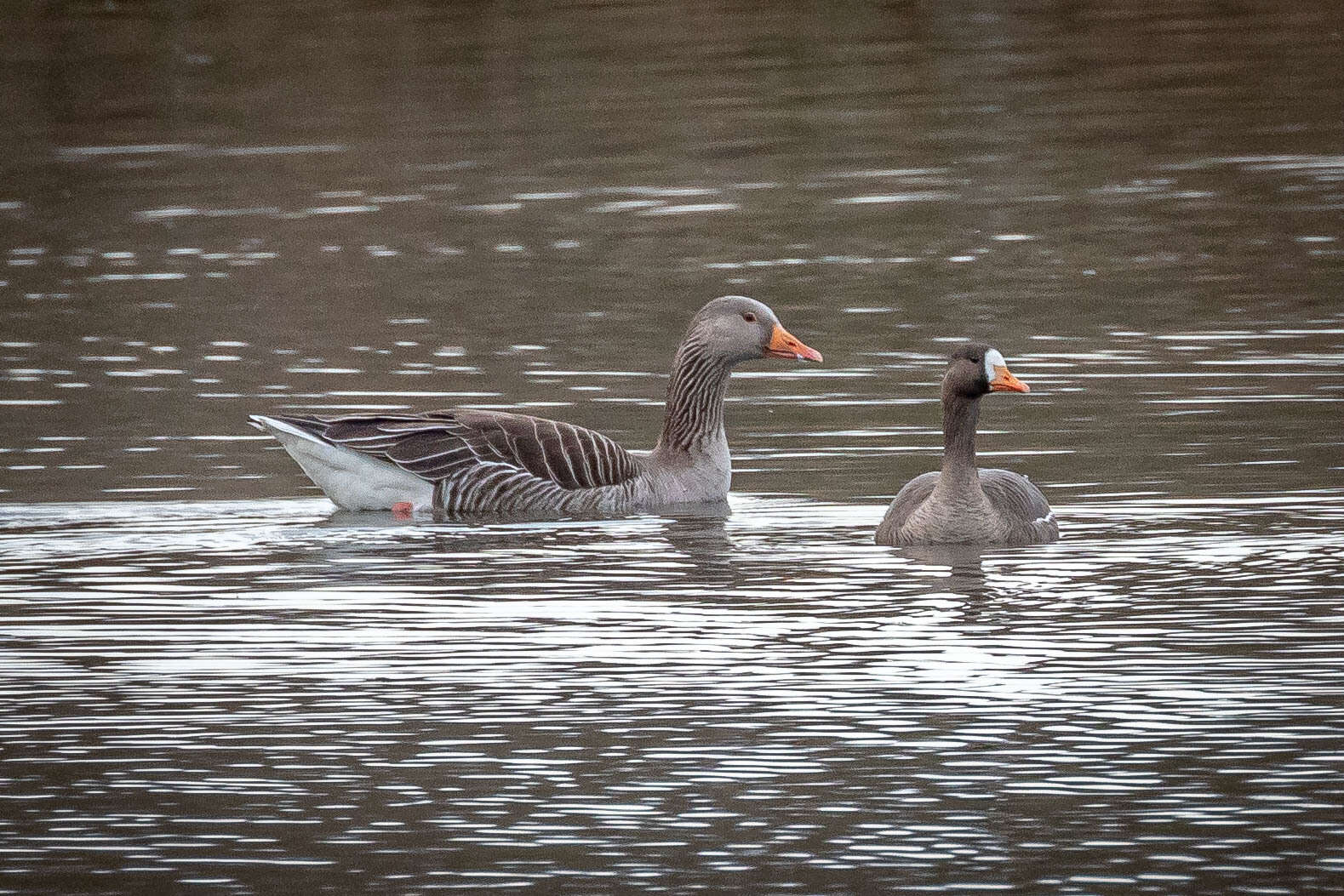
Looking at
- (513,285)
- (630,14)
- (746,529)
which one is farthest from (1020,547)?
(630,14)

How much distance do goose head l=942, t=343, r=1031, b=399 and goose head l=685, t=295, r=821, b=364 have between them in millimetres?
2084

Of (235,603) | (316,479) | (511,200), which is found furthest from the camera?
(511,200)

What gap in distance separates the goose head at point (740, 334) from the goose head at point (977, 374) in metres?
2.08

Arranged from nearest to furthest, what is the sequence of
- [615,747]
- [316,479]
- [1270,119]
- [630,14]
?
[615,747] < [316,479] < [1270,119] < [630,14]

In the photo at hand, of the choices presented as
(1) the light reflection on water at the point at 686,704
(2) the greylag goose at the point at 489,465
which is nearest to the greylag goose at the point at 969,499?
(1) the light reflection on water at the point at 686,704

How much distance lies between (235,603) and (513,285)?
35.8 feet

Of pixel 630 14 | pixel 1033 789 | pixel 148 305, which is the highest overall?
pixel 630 14

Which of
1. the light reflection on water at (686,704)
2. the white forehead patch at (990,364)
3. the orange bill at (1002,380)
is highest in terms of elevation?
the white forehead patch at (990,364)

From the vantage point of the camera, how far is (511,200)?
28.0m

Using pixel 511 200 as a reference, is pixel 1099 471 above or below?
below

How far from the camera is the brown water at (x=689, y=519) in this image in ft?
28.2

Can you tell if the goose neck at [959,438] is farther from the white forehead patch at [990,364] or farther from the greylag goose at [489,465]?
the greylag goose at [489,465]

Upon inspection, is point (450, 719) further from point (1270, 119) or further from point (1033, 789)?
point (1270, 119)

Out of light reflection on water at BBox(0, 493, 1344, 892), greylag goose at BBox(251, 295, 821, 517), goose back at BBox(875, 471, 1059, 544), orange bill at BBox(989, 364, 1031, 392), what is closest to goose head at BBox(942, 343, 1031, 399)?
orange bill at BBox(989, 364, 1031, 392)
